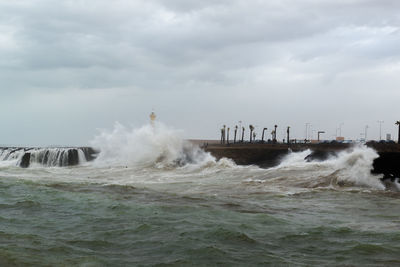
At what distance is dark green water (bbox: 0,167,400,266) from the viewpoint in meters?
6.18

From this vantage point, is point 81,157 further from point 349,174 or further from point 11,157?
point 349,174

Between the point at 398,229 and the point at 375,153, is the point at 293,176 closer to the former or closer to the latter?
the point at 375,153

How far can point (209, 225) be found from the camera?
28.0 ft

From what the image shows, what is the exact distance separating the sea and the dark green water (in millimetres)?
17

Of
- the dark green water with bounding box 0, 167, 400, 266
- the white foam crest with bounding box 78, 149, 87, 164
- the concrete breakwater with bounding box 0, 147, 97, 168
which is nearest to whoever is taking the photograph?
the dark green water with bounding box 0, 167, 400, 266

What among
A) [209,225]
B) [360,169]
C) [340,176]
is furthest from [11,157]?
[209,225]

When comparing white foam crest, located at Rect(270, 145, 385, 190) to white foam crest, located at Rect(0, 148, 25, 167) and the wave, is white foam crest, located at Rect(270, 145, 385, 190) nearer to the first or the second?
the wave

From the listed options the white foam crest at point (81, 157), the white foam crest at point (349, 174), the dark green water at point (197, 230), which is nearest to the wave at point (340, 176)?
the white foam crest at point (349, 174)

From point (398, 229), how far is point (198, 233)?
419 cm

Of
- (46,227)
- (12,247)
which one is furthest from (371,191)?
(12,247)

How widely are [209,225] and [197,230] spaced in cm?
54

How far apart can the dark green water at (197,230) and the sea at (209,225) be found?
2cm

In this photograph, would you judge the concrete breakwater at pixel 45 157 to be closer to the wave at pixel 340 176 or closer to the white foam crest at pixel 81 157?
the white foam crest at pixel 81 157

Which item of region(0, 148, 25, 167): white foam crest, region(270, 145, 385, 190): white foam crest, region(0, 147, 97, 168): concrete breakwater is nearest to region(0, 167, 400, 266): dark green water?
region(270, 145, 385, 190): white foam crest
